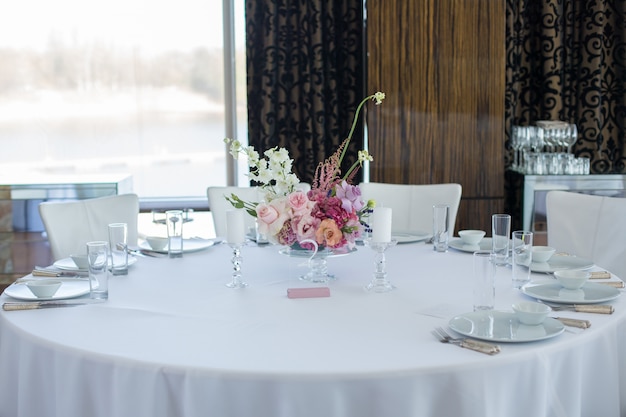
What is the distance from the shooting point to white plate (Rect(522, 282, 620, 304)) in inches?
81.1

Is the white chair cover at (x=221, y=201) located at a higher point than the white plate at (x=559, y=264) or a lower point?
higher

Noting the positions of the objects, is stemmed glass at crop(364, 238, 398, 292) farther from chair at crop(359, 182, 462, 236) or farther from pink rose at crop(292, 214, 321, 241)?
chair at crop(359, 182, 462, 236)

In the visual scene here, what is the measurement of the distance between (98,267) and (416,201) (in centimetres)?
193

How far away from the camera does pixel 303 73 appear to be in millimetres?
4977

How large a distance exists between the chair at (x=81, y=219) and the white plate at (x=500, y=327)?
5.60 ft

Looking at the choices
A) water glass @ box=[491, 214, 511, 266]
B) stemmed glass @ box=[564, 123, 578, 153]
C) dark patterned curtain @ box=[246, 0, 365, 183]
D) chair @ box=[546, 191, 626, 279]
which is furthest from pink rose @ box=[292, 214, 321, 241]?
stemmed glass @ box=[564, 123, 578, 153]

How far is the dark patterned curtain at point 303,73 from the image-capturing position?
4934 mm

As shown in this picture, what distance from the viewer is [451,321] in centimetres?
184

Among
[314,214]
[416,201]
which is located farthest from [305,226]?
[416,201]

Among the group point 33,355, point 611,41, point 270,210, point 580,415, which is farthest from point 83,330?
point 611,41

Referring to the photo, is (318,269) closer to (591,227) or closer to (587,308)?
(587,308)

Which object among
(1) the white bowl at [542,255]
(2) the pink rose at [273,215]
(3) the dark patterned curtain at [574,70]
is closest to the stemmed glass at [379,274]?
(2) the pink rose at [273,215]

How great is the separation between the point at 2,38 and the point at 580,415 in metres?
4.56

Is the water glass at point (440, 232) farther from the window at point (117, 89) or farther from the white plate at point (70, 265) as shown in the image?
the window at point (117, 89)
